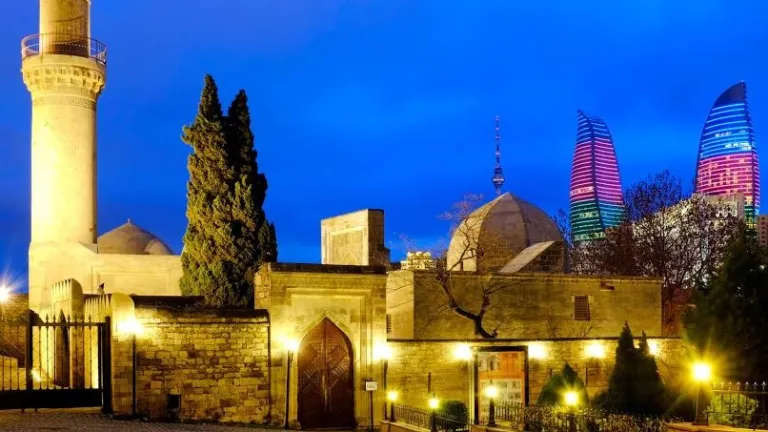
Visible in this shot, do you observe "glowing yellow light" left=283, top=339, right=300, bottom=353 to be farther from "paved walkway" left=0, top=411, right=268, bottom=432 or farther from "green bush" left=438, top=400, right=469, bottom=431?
"green bush" left=438, top=400, right=469, bottom=431

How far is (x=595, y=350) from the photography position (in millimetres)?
24078

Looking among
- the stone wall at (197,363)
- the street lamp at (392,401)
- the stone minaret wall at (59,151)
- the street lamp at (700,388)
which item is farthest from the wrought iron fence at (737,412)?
the stone minaret wall at (59,151)

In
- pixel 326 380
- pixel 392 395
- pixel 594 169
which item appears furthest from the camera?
pixel 594 169

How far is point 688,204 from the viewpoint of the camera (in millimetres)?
36469

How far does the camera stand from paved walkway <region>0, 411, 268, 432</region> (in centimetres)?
1468

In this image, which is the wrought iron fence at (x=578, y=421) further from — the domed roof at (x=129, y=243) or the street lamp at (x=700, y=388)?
the domed roof at (x=129, y=243)

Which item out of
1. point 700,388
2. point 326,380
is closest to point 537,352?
point 326,380

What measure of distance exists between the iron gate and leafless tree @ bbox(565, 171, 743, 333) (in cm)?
1976

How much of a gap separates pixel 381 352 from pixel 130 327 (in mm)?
5990

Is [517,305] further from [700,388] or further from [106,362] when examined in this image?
[700,388]

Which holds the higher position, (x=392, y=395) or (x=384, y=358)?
(x=384, y=358)

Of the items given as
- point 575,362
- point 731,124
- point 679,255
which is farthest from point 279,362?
point 731,124

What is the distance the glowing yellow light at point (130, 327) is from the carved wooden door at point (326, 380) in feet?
12.6

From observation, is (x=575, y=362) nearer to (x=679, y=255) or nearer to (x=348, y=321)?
(x=348, y=321)
